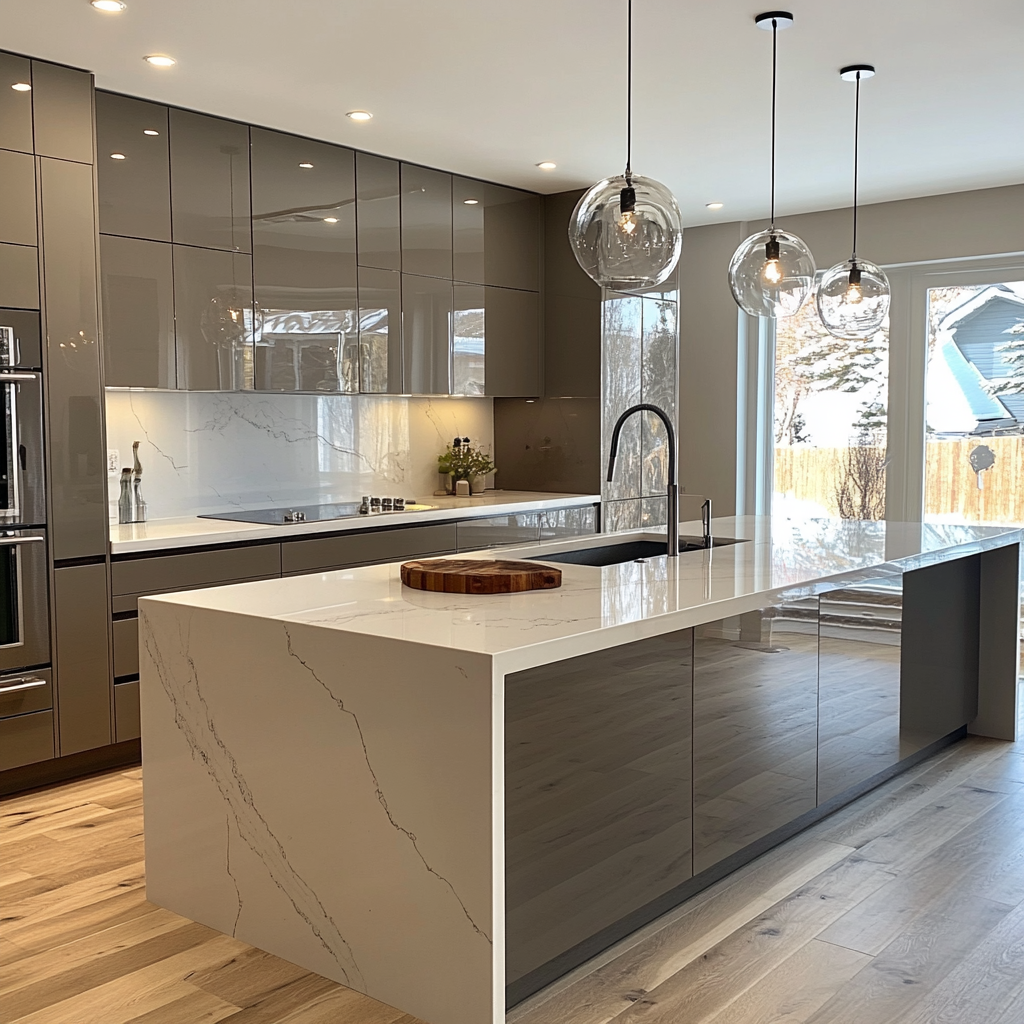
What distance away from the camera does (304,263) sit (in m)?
4.80

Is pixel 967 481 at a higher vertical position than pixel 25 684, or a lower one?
higher

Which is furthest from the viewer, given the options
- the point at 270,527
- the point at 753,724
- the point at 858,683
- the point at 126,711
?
the point at 270,527

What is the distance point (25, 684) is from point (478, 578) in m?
1.92

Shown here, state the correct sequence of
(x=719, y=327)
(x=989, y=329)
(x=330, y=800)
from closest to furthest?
(x=330, y=800) → (x=989, y=329) → (x=719, y=327)

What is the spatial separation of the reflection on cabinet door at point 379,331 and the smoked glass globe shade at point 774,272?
2258 mm

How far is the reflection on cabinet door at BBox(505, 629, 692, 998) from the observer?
7.15ft

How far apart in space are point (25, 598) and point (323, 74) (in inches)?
83.6

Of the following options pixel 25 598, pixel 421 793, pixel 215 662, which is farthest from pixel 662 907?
pixel 25 598

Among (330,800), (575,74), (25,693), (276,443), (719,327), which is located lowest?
(25,693)

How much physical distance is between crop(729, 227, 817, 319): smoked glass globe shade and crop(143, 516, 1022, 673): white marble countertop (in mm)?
775

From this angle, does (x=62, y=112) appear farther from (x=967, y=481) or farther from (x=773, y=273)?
(x=967, y=481)

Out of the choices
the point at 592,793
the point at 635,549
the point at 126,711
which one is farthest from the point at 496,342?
the point at 592,793

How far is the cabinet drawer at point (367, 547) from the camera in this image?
4.38 meters

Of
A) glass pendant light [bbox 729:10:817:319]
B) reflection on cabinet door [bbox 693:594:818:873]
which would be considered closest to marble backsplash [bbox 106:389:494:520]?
glass pendant light [bbox 729:10:817:319]
